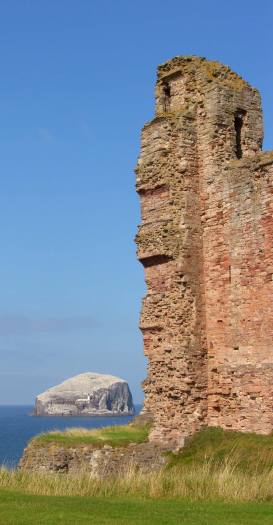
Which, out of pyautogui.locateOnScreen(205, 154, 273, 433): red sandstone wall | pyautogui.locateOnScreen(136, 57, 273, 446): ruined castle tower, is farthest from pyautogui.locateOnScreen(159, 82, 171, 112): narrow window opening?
pyautogui.locateOnScreen(205, 154, 273, 433): red sandstone wall

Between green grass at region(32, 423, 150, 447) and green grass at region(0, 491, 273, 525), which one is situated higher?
green grass at region(32, 423, 150, 447)

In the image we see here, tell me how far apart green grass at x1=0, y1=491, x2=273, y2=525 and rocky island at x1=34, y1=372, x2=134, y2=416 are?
4860 inches

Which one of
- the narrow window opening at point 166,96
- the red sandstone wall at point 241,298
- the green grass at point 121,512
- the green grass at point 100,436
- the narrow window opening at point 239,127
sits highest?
the narrow window opening at point 166,96

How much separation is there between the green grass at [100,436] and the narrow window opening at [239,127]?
300 inches

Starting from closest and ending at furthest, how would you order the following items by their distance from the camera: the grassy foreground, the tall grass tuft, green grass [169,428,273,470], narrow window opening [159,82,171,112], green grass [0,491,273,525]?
1. green grass [0,491,273,525]
2. the grassy foreground
3. the tall grass tuft
4. green grass [169,428,273,470]
5. narrow window opening [159,82,171,112]

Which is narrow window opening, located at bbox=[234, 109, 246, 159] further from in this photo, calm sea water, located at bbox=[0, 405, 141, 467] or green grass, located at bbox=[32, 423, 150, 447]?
calm sea water, located at bbox=[0, 405, 141, 467]

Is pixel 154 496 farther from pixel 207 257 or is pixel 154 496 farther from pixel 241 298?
pixel 207 257

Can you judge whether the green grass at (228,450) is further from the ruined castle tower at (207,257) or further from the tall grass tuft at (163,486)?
the tall grass tuft at (163,486)

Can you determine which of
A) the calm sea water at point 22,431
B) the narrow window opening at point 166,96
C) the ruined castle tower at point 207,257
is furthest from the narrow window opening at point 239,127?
the calm sea water at point 22,431

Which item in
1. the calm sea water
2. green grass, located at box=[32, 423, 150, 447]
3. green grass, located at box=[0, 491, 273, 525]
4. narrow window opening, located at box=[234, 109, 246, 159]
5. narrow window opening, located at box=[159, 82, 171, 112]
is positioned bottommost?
the calm sea water

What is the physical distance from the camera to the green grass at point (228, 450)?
1539 centimetres

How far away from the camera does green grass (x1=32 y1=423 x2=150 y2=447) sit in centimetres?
1817

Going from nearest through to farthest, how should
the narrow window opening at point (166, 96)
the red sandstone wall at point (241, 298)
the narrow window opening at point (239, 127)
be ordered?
the red sandstone wall at point (241, 298) < the narrow window opening at point (239, 127) < the narrow window opening at point (166, 96)

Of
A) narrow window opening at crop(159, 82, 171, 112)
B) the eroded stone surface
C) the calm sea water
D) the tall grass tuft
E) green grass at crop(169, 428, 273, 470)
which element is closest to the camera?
the tall grass tuft
